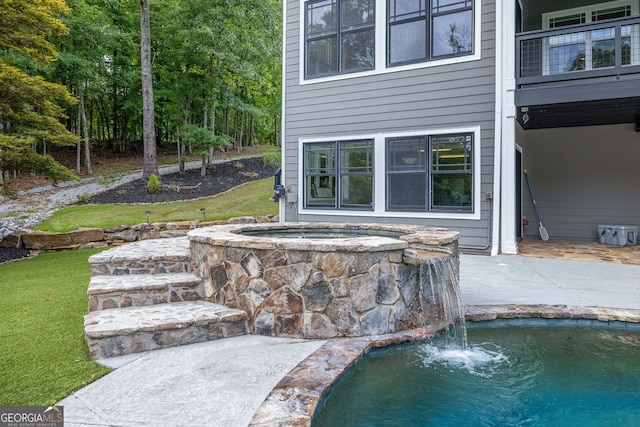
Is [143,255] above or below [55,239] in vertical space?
above

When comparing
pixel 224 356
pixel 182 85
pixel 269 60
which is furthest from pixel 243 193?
pixel 224 356

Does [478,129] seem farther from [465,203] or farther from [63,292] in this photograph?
[63,292]

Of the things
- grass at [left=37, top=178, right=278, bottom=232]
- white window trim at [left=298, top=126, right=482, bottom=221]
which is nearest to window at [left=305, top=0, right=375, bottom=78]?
white window trim at [left=298, top=126, right=482, bottom=221]

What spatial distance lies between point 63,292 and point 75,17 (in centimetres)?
1148

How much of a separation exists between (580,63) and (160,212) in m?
9.13

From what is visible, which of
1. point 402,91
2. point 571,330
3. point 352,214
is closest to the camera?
point 571,330

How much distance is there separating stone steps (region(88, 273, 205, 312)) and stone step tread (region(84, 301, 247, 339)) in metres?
0.09

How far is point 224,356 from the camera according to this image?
2.66 metres

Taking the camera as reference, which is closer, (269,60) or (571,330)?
(571,330)

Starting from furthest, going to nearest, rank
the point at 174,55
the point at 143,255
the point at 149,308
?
the point at 174,55 → the point at 143,255 → the point at 149,308

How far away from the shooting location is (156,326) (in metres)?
2.78

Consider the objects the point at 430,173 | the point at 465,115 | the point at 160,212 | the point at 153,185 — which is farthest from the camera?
the point at 153,185

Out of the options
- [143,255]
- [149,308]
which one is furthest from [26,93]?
[149,308]

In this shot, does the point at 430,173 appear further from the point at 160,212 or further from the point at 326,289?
the point at 160,212
